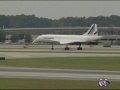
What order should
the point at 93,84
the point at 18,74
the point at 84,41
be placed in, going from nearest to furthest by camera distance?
1. the point at 93,84
2. the point at 18,74
3. the point at 84,41

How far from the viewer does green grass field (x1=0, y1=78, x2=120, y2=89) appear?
35500 mm

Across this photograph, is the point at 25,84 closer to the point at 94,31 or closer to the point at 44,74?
the point at 44,74

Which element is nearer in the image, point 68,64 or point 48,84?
point 48,84

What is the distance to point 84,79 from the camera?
4103 centimetres

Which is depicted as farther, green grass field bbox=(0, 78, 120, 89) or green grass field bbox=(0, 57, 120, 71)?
green grass field bbox=(0, 57, 120, 71)

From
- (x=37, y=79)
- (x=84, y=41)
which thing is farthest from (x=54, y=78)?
(x=84, y=41)

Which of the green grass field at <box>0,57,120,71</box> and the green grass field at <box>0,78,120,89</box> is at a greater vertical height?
the green grass field at <box>0,78,120,89</box>

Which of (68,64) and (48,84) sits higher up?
(48,84)

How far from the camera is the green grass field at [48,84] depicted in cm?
3550

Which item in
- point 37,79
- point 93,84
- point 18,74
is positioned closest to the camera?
point 93,84

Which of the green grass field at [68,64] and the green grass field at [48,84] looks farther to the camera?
the green grass field at [68,64]

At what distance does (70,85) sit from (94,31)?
316ft

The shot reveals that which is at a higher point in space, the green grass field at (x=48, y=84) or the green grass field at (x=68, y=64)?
the green grass field at (x=48, y=84)

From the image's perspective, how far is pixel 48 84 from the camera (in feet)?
122
